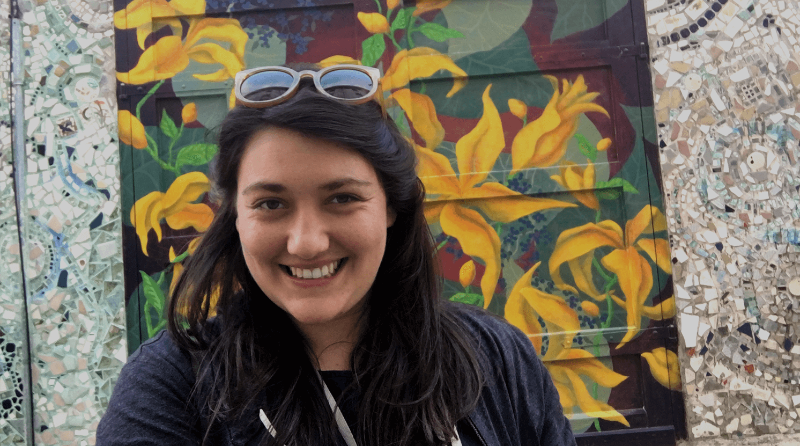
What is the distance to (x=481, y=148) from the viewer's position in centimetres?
315

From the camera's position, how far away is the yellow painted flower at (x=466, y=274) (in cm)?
314

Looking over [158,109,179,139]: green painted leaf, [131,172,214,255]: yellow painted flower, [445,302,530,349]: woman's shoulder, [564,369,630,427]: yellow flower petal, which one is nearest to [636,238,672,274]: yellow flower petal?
[564,369,630,427]: yellow flower petal

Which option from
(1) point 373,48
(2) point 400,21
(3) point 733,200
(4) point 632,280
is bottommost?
(4) point 632,280

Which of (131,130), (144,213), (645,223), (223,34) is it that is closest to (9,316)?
(144,213)

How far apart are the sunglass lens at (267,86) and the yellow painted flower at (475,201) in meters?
1.87

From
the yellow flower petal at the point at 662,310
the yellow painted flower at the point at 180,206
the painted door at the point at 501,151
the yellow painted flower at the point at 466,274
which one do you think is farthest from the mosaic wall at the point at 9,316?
the yellow flower petal at the point at 662,310

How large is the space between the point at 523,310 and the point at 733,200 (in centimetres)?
105

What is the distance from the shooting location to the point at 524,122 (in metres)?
3.16

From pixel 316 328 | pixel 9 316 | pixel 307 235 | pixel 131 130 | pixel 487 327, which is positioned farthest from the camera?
pixel 131 130

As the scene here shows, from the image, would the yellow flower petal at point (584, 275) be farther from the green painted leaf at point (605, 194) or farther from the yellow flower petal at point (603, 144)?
the yellow flower petal at point (603, 144)

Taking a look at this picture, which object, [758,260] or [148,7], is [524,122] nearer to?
[758,260]

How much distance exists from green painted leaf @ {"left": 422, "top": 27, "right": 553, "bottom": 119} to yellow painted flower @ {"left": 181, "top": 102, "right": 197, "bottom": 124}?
3.33ft

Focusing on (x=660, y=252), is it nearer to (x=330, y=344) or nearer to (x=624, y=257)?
(x=624, y=257)

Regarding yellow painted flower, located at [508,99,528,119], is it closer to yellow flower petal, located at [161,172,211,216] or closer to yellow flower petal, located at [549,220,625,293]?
yellow flower petal, located at [549,220,625,293]
